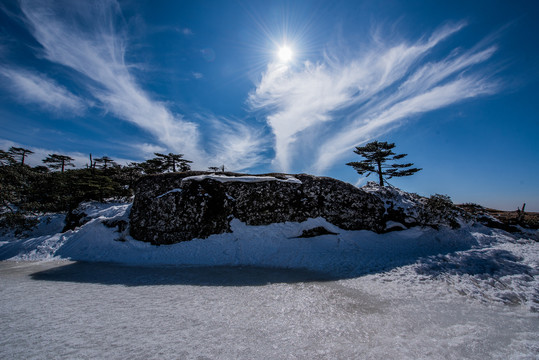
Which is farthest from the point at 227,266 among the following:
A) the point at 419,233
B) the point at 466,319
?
the point at 419,233

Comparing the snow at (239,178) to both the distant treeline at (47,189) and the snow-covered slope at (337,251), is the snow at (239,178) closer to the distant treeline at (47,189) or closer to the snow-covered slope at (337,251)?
the snow-covered slope at (337,251)

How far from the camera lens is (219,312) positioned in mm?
3973

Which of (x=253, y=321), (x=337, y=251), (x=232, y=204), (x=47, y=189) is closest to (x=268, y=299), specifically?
A: (x=253, y=321)

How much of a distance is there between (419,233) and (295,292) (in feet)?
31.0

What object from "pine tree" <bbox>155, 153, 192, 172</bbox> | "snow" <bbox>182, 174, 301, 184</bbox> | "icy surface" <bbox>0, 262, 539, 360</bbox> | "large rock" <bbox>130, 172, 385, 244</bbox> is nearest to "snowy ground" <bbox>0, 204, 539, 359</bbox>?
"icy surface" <bbox>0, 262, 539, 360</bbox>

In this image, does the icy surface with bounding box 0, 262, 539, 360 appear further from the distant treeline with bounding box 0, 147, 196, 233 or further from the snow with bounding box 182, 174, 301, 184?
the distant treeline with bounding box 0, 147, 196, 233

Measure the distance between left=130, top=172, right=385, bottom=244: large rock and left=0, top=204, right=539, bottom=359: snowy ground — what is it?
3.05ft

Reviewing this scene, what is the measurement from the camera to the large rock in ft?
33.6

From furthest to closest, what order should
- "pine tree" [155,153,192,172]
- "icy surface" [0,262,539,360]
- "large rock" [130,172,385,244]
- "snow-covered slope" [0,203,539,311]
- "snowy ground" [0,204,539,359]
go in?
"pine tree" [155,153,192,172]
"large rock" [130,172,385,244]
"snow-covered slope" [0,203,539,311]
"snowy ground" [0,204,539,359]
"icy surface" [0,262,539,360]

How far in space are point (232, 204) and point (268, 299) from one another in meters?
6.69

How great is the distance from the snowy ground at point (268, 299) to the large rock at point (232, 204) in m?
0.93

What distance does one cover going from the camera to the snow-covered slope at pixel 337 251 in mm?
6391

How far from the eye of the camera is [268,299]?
472 cm

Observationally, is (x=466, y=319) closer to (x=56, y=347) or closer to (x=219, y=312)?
(x=219, y=312)
